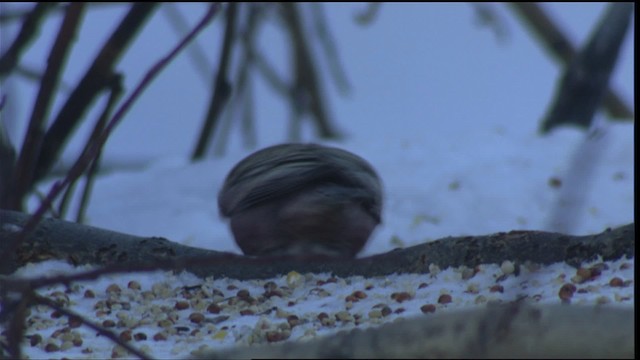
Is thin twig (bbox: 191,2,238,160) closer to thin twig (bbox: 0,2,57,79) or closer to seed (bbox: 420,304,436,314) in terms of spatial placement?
thin twig (bbox: 0,2,57,79)

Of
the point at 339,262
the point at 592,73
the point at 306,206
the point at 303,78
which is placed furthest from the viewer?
the point at 303,78

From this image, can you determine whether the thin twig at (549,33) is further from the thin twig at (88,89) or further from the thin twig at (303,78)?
the thin twig at (88,89)

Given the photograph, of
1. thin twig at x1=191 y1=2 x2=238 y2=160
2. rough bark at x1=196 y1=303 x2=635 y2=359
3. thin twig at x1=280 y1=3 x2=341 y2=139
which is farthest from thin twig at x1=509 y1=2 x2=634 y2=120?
rough bark at x1=196 y1=303 x2=635 y2=359

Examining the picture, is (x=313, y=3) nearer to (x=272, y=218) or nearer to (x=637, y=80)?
(x=272, y=218)

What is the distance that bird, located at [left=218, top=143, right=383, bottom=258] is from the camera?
263cm

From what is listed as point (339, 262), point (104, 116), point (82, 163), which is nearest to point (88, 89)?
point (104, 116)

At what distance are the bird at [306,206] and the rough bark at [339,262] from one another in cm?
23

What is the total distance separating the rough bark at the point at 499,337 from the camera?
116cm

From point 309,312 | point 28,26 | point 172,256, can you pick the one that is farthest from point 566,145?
point 309,312

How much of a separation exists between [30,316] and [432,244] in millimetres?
629

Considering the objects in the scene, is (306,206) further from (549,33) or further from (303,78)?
(549,33)

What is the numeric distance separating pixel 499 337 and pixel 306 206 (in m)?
1.48

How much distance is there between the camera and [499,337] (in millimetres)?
1156

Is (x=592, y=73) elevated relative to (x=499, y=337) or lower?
elevated
